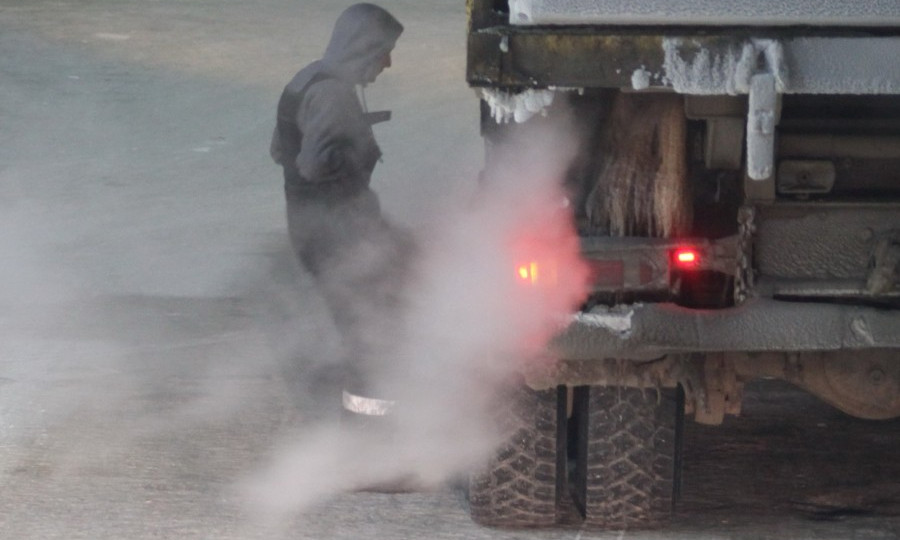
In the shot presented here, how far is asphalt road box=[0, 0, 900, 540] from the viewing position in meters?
4.82

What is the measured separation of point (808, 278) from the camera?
3.91 meters

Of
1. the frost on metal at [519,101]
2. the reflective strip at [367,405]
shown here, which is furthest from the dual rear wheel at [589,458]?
the frost on metal at [519,101]

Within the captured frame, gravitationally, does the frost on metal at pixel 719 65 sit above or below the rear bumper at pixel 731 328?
above

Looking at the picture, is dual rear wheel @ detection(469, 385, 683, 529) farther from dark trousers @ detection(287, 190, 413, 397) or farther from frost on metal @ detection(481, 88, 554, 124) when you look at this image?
dark trousers @ detection(287, 190, 413, 397)

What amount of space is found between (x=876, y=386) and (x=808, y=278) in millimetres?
503

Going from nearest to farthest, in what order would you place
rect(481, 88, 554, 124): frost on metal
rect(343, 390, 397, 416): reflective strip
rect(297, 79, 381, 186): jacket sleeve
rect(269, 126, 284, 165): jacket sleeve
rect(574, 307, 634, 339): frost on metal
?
rect(481, 88, 554, 124): frost on metal, rect(574, 307, 634, 339): frost on metal, rect(343, 390, 397, 416): reflective strip, rect(297, 79, 381, 186): jacket sleeve, rect(269, 126, 284, 165): jacket sleeve

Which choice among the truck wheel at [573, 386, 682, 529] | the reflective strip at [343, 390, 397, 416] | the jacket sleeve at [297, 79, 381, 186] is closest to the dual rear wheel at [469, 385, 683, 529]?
the truck wheel at [573, 386, 682, 529]

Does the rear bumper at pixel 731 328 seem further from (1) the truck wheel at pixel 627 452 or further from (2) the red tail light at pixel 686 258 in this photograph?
(1) the truck wheel at pixel 627 452

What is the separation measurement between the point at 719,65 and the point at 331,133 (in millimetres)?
2307

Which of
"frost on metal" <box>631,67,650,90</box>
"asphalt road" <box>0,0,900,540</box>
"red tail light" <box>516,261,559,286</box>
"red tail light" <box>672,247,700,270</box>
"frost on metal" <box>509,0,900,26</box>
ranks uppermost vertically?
"frost on metal" <box>509,0,900,26</box>

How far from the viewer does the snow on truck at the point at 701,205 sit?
3.49 meters

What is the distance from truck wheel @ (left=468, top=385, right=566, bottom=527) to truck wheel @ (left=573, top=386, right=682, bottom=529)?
0.31 ft

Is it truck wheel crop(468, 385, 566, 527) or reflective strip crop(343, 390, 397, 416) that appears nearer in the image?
truck wheel crop(468, 385, 566, 527)

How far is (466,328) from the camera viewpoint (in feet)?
13.8
